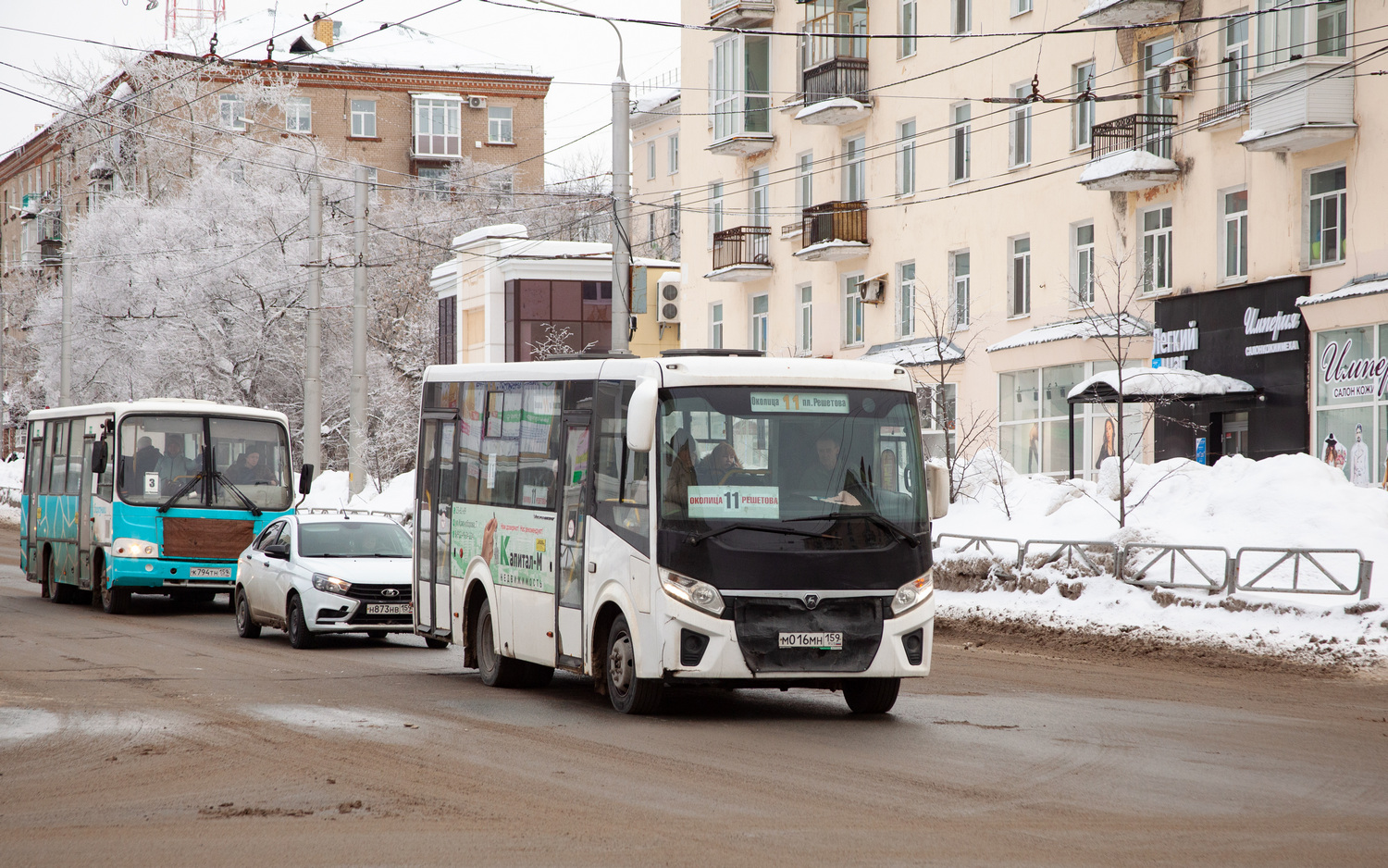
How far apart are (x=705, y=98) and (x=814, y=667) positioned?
38.4 meters

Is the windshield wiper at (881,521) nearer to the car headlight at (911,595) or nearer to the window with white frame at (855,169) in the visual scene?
the car headlight at (911,595)

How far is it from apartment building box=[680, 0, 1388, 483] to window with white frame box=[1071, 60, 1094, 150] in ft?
0.23

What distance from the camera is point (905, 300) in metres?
40.3

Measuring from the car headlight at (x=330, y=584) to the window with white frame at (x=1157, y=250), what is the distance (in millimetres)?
19153

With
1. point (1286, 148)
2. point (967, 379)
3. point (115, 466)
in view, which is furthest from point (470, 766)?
point (967, 379)

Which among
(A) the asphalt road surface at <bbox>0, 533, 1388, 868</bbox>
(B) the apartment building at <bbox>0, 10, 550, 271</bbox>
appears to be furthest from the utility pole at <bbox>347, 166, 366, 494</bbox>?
(B) the apartment building at <bbox>0, 10, 550, 271</bbox>

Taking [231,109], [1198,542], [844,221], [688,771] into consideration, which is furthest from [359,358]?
[231,109]

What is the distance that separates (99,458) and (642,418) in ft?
44.7

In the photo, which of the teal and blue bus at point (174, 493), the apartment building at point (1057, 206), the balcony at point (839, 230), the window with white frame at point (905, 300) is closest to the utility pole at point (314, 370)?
the teal and blue bus at point (174, 493)

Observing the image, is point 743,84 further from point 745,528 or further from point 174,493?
point 745,528

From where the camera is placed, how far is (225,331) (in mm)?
56500

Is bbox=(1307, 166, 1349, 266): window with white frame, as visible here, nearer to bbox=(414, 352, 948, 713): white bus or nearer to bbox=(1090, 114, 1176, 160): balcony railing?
bbox=(1090, 114, 1176, 160): balcony railing

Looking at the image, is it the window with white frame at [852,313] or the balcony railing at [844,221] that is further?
the window with white frame at [852,313]

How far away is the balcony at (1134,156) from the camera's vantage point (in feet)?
102
